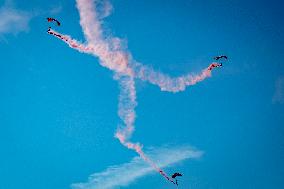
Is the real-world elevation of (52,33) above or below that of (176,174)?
above

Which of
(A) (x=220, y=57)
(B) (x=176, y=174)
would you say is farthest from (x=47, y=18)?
(B) (x=176, y=174)

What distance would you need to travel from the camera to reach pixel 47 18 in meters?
46.0

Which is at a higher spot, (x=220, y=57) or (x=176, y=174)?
(x=220, y=57)

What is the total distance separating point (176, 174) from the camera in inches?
2376

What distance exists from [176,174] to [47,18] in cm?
2922

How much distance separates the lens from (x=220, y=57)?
48.9 metres

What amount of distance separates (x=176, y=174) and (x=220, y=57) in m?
20.2

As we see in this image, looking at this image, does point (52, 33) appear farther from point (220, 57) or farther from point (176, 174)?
point (176, 174)

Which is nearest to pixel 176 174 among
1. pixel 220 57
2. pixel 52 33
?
pixel 220 57

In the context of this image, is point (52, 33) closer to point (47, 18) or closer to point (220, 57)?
point (47, 18)

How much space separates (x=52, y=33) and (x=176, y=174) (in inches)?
1089

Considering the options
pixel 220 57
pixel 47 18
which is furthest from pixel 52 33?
pixel 220 57

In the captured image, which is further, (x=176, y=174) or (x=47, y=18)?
(x=176, y=174)

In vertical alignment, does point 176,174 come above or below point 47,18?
below
